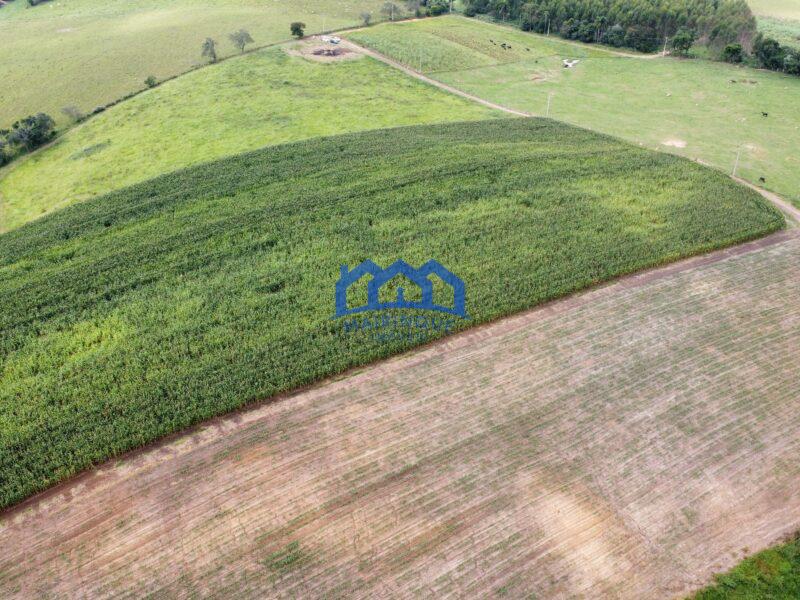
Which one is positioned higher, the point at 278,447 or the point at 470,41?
the point at 470,41

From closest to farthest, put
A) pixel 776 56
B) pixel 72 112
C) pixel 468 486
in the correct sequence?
pixel 468 486, pixel 72 112, pixel 776 56

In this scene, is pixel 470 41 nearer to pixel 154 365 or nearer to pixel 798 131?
pixel 798 131

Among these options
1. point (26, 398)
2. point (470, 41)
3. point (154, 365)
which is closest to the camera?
point (26, 398)

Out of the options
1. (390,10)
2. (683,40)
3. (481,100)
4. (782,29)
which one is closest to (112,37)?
(390,10)

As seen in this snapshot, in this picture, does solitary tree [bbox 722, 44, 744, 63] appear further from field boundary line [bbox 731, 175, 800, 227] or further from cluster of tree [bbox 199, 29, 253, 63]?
cluster of tree [bbox 199, 29, 253, 63]

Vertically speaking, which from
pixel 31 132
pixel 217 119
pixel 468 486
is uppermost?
pixel 217 119

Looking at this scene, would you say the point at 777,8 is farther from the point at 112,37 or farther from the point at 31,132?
the point at 31,132

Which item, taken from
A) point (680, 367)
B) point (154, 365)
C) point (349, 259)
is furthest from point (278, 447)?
point (680, 367)
